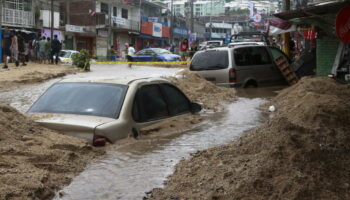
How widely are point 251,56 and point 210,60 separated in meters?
1.25

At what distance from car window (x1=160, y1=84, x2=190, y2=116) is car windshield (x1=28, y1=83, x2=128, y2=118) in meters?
1.03

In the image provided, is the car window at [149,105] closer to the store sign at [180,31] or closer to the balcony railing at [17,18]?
the balcony railing at [17,18]

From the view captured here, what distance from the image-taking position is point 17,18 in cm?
3966

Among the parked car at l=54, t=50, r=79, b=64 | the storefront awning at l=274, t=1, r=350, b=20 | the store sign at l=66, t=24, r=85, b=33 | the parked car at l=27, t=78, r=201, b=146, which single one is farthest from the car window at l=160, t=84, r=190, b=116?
the store sign at l=66, t=24, r=85, b=33

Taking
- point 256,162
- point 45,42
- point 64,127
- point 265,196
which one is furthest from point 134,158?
point 45,42

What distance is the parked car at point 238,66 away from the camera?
45.9 ft

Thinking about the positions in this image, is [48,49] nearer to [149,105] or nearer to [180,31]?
[149,105]

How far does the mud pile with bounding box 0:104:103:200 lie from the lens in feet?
12.7

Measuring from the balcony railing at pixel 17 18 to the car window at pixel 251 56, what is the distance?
2829cm

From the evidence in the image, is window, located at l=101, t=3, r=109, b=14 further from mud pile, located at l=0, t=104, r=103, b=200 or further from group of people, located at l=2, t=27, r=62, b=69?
mud pile, located at l=0, t=104, r=103, b=200

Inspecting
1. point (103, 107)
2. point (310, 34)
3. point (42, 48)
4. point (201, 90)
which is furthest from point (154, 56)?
point (103, 107)

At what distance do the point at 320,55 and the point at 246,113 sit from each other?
24.7 feet

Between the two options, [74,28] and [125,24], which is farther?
[125,24]

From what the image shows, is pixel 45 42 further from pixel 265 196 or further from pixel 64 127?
pixel 265 196
